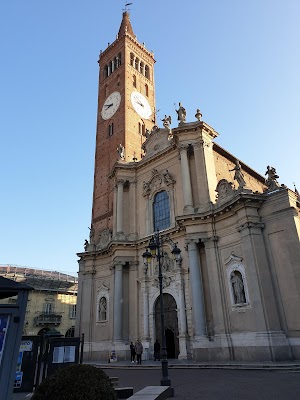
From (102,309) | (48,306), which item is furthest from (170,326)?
(48,306)

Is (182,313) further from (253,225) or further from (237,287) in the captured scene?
(253,225)

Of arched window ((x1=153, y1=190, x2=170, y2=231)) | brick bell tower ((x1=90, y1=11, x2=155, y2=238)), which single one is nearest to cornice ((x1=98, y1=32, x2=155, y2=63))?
brick bell tower ((x1=90, y1=11, x2=155, y2=238))

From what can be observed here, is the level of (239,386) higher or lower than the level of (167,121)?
A: lower

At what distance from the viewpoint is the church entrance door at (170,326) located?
19.2 m

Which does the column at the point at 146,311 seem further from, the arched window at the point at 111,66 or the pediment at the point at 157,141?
the arched window at the point at 111,66

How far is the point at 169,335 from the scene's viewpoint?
19656 mm

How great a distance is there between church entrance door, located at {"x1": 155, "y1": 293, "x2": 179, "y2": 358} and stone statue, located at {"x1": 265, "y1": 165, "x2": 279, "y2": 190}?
932 cm

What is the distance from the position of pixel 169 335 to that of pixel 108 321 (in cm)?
537

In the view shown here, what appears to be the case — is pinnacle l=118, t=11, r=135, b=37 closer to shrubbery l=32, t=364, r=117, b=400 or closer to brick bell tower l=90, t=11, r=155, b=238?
brick bell tower l=90, t=11, r=155, b=238

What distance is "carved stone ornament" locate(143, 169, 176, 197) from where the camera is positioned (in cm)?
2318

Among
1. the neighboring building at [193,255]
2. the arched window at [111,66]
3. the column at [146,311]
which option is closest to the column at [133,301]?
the neighboring building at [193,255]

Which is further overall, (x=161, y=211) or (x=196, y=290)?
(x=161, y=211)

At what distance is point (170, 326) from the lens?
1970 centimetres

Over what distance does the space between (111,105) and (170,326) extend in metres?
25.6
